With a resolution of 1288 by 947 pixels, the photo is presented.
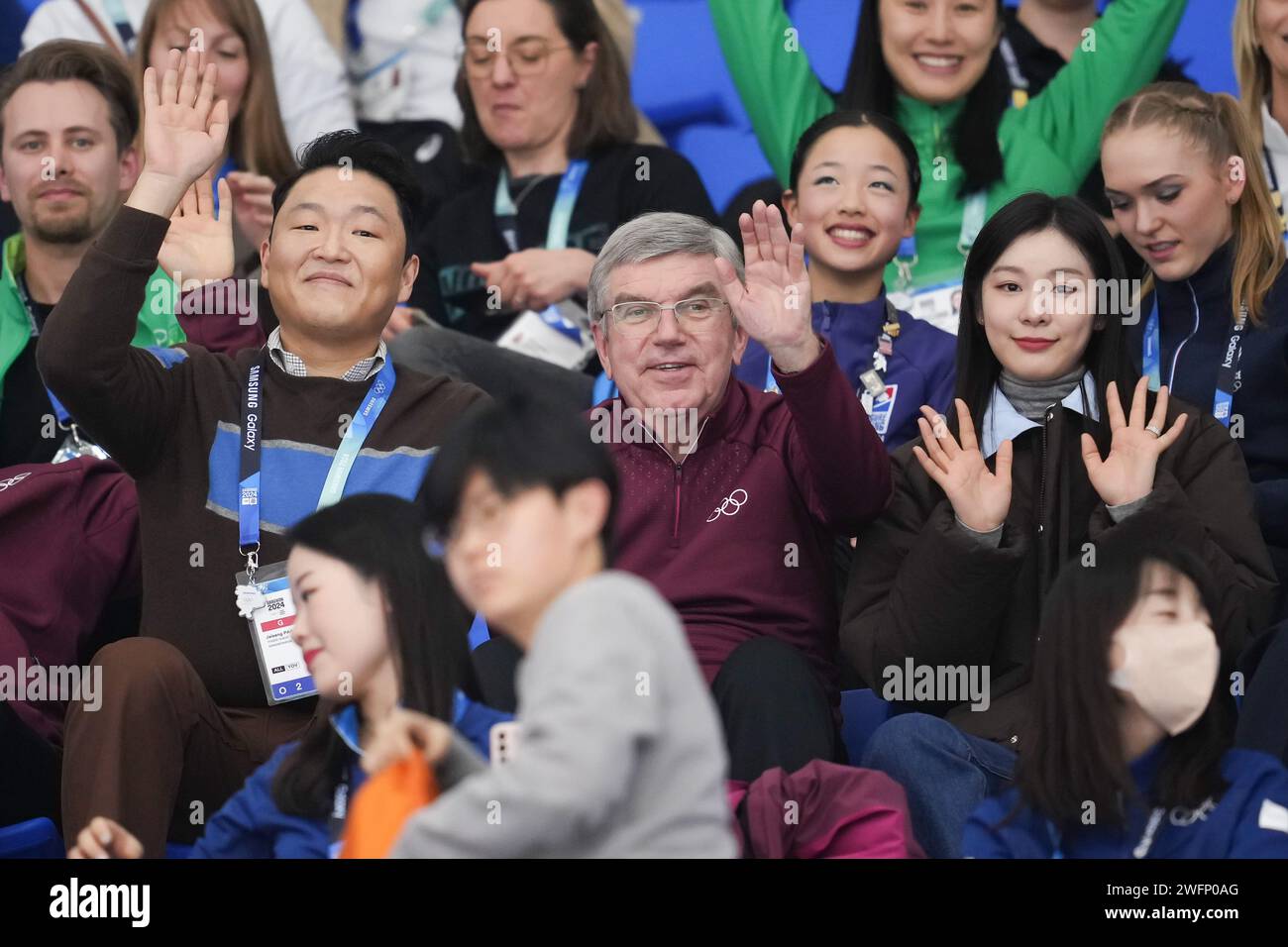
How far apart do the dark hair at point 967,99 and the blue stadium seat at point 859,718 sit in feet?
4.70

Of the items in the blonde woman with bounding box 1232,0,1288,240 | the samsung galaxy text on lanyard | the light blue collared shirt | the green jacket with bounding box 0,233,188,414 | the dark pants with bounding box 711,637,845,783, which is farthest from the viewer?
the blonde woman with bounding box 1232,0,1288,240

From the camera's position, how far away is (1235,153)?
3688 millimetres

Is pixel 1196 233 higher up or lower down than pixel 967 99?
lower down

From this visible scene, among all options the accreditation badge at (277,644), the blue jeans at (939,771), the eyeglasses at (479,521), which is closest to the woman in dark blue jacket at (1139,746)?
the blue jeans at (939,771)

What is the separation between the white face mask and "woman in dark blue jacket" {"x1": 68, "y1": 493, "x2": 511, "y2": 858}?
0.81 meters

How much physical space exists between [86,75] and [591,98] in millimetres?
1160

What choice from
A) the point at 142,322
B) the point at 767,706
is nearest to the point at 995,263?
the point at 767,706

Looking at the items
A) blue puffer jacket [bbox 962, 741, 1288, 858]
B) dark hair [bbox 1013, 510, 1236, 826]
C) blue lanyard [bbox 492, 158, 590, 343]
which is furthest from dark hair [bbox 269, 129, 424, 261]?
blue puffer jacket [bbox 962, 741, 1288, 858]

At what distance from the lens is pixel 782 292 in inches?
116

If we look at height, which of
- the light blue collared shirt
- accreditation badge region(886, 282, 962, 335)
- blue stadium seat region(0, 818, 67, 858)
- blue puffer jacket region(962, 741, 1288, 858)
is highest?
accreditation badge region(886, 282, 962, 335)

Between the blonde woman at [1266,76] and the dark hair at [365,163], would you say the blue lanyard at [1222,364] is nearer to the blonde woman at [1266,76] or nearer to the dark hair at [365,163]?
the blonde woman at [1266,76]

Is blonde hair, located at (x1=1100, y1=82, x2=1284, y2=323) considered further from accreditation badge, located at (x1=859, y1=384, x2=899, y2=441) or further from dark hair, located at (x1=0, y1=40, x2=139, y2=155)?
dark hair, located at (x1=0, y1=40, x2=139, y2=155)

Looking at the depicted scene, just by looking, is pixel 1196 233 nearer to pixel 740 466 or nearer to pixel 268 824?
pixel 740 466

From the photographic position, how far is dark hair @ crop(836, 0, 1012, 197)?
4.24 metres
